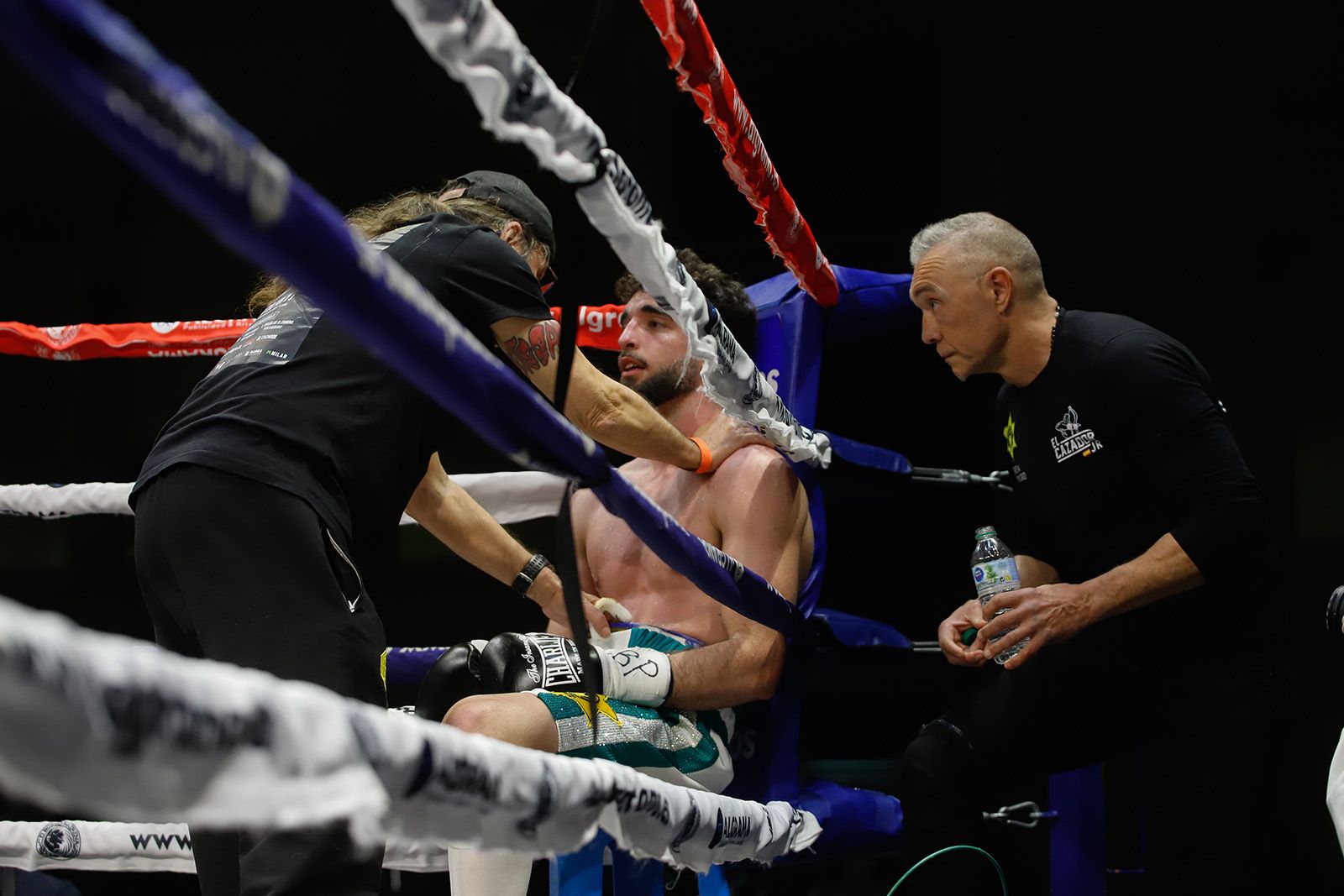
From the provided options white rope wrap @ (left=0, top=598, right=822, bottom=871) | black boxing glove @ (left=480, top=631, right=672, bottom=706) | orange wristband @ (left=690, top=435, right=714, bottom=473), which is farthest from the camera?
orange wristband @ (left=690, top=435, right=714, bottom=473)

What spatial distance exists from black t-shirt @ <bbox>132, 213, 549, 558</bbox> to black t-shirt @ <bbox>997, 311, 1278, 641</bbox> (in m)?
0.89

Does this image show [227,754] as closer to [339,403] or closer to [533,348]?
[339,403]

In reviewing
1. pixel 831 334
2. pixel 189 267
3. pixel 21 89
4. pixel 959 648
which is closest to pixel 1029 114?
pixel 831 334

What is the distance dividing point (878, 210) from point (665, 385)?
947 mm

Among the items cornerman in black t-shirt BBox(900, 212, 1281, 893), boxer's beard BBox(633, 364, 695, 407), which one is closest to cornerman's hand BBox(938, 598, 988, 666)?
cornerman in black t-shirt BBox(900, 212, 1281, 893)

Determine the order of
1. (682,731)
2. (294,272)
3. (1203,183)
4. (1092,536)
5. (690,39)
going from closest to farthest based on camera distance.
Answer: (294,272) < (690,39) < (682,731) < (1092,536) < (1203,183)

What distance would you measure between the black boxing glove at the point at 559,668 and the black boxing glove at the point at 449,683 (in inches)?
1.5

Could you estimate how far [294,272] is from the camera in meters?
0.47

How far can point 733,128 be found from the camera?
1.23 meters

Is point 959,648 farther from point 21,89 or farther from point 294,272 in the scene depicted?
point 21,89

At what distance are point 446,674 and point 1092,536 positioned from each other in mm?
954

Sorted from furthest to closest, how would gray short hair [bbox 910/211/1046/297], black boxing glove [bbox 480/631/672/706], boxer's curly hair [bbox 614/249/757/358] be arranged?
boxer's curly hair [bbox 614/249/757/358], gray short hair [bbox 910/211/1046/297], black boxing glove [bbox 480/631/672/706]

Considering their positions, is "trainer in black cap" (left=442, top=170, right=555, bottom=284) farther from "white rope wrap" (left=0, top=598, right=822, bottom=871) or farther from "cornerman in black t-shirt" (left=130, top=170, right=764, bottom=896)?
"white rope wrap" (left=0, top=598, right=822, bottom=871)

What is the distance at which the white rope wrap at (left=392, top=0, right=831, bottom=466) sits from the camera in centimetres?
61
